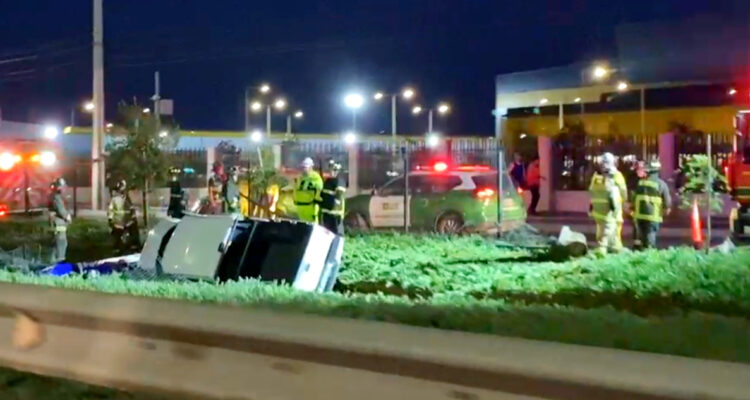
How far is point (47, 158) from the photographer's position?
79.7 feet

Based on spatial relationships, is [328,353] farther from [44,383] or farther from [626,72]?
[626,72]

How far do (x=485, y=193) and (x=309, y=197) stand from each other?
5019 mm

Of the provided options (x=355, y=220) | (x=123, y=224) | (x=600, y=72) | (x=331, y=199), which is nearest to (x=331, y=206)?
(x=331, y=199)

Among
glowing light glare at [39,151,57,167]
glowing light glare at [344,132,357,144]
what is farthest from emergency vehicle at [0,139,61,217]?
glowing light glare at [344,132,357,144]

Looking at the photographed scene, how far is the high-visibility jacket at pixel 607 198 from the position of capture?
50.8ft

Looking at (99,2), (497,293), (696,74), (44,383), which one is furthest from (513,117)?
(44,383)

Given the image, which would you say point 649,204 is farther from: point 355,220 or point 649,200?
point 355,220

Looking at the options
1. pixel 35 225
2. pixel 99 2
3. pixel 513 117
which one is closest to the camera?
pixel 35 225

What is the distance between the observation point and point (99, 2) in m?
27.9

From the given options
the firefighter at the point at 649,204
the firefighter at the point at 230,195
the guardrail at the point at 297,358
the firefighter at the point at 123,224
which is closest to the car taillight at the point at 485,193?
the firefighter at the point at 230,195

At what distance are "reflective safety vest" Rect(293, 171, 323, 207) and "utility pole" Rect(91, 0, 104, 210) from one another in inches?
456

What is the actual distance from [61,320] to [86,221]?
61.4 ft

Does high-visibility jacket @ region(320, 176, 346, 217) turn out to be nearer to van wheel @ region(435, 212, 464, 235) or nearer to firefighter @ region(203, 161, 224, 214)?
van wheel @ region(435, 212, 464, 235)

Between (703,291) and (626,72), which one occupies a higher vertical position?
(626,72)
